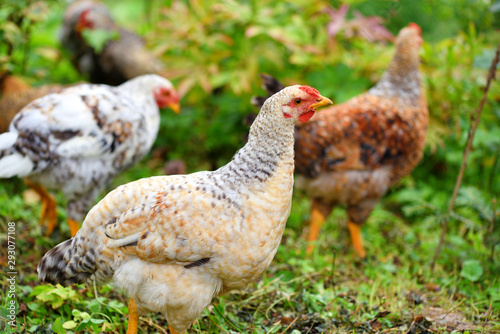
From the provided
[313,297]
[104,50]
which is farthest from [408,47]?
[104,50]

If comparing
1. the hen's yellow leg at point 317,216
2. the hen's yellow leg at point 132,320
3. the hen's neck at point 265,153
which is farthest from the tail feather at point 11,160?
the hen's yellow leg at point 317,216

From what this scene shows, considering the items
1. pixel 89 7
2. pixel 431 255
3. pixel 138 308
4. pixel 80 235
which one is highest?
pixel 89 7

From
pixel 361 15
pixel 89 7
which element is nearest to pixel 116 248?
pixel 361 15

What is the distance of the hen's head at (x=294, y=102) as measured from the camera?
2.29 metres

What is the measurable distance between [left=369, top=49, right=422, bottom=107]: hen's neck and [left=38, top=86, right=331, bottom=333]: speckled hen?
203cm

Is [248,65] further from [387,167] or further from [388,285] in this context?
[388,285]

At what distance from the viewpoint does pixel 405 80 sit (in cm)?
412

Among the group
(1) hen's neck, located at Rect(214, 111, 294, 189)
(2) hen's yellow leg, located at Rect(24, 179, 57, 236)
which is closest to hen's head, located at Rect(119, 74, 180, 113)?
(2) hen's yellow leg, located at Rect(24, 179, 57, 236)

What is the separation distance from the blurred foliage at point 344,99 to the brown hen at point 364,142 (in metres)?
0.42

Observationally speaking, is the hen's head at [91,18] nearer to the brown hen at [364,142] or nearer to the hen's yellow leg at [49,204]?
the hen's yellow leg at [49,204]

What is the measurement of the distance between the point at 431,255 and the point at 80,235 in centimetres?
309

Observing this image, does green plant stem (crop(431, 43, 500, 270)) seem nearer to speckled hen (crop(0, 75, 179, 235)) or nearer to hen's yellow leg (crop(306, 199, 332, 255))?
hen's yellow leg (crop(306, 199, 332, 255))

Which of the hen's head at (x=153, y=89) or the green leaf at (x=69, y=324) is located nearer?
the green leaf at (x=69, y=324)

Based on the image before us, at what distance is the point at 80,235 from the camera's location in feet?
8.43
